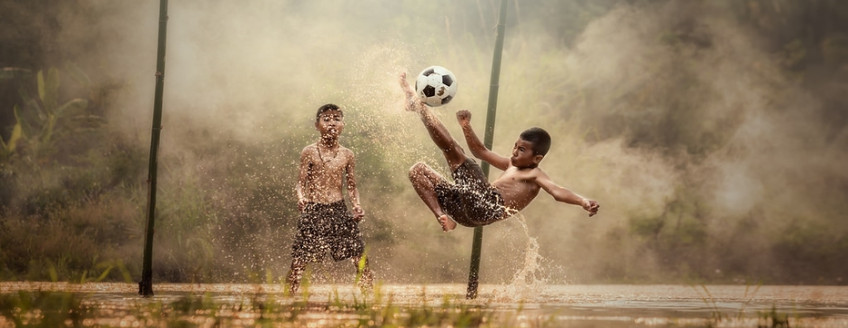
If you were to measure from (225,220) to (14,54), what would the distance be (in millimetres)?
3352

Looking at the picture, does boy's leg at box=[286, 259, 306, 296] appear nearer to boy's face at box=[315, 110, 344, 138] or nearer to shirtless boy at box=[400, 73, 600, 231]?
boy's face at box=[315, 110, 344, 138]

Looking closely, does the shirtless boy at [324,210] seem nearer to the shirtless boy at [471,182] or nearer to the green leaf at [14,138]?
the shirtless boy at [471,182]

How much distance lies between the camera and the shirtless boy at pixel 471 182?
321 inches

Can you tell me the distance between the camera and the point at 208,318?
20.2ft

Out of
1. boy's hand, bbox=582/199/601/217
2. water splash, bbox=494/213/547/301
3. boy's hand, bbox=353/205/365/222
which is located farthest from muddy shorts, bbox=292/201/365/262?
boy's hand, bbox=582/199/601/217

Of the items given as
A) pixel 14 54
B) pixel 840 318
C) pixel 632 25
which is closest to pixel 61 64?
pixel 14 54

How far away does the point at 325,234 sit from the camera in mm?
9031

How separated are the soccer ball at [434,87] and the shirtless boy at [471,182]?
4.4 inches

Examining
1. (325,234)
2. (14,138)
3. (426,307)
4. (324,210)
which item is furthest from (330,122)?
(14,138)

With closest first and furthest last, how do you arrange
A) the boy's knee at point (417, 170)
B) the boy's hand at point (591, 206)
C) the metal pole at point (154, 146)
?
the boy's hand at point (591, 206) < the boy's knee at point (417, 170) < the metal pole at point (154, 146)

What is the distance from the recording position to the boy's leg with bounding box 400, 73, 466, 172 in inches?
320

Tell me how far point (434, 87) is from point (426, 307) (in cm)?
209

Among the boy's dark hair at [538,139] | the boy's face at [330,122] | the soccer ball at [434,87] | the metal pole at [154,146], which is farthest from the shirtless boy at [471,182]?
the metal pole at [154,146]

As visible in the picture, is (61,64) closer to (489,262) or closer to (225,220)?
(225,220)
